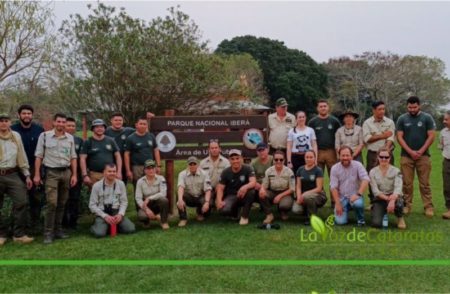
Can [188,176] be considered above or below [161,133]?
below

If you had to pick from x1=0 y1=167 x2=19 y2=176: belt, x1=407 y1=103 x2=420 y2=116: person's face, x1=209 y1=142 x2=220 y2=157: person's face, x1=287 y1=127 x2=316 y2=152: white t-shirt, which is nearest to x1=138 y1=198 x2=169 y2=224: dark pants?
x1=209 y1=142 x2=220 y2=157: person's face

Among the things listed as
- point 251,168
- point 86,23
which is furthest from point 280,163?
point 86,23

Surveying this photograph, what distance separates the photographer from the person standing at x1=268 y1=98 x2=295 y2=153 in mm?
8156

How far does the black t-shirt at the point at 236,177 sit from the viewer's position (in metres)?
7.43

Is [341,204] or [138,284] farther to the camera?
[341,204]

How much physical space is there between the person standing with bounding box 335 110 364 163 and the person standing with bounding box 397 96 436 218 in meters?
0.67

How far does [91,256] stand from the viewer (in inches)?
228

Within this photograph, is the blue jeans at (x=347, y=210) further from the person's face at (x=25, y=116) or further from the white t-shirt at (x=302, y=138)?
the person's face at (x=25, y=116)

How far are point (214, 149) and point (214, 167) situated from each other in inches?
12.2

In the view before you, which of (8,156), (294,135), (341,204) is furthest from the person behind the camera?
(294,135)

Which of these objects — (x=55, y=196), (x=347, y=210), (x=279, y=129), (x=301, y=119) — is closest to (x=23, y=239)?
(x=55, y=196)

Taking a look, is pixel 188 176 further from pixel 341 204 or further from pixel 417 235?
pixel 417 235

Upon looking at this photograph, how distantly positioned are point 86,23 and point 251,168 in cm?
777

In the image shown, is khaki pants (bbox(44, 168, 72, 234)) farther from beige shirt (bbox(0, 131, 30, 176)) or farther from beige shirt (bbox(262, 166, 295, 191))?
beige shirt (bbox(262, 166, 295, 191))
